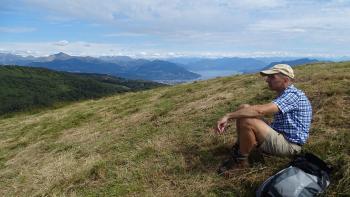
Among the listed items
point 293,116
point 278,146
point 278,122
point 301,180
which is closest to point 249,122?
point 278,122

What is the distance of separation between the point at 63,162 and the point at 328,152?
8682 millimetres

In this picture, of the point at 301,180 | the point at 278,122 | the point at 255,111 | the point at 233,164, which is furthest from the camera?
the point at 233,164

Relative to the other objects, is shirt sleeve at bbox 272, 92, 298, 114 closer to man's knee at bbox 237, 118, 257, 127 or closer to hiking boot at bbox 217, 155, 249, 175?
man's knee at bbox 237, 118, 257, 127

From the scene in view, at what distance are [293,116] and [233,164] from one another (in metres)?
1.92

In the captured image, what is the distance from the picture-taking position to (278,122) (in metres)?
9.69

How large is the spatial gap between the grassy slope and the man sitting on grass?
0.53 meters

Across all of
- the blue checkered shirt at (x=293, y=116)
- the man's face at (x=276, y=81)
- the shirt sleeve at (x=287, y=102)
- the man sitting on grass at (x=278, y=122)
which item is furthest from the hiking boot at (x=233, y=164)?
the man's face at (x=276, y=81)

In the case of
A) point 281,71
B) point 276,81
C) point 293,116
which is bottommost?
point 293,116

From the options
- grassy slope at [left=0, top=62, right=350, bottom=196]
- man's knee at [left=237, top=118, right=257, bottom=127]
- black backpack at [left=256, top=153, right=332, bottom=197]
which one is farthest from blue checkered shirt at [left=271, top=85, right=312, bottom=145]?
black backpack at [left=256, top=153, right=332, bottom=197]

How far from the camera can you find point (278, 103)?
909 cm

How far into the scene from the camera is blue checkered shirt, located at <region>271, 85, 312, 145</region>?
921 centimetres

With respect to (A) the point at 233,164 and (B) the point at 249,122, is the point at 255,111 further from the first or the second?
(A) the point at 233,164

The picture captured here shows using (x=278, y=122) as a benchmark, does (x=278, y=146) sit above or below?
below

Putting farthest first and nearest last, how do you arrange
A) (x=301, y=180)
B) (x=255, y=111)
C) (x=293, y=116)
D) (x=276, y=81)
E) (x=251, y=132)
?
(x=293, y=116) → (x=251, y=132) → (x=276, y=81) → (x=255, y=111) → (x=301, y=180)
